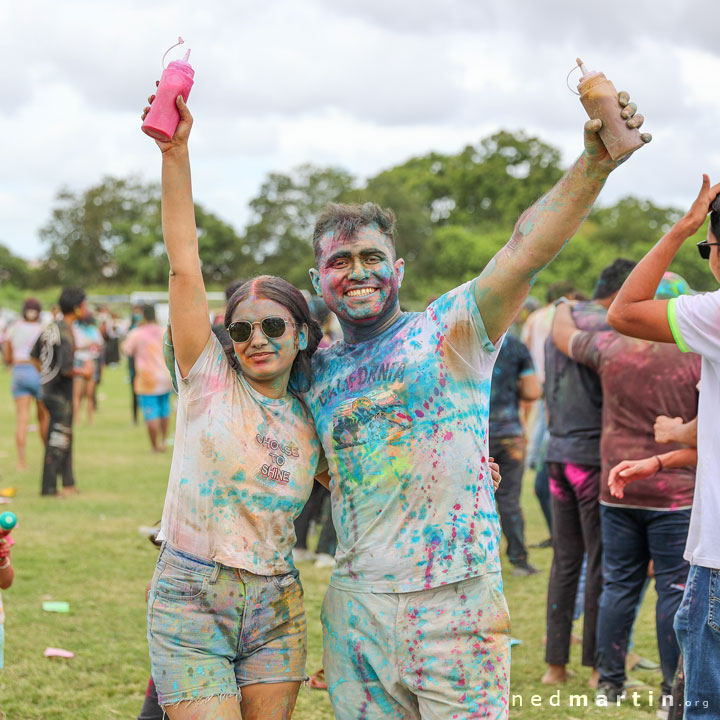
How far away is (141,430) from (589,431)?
490 inches

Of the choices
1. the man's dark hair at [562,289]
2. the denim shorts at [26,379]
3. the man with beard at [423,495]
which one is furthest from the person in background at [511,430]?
the denim shorts at [26,379]

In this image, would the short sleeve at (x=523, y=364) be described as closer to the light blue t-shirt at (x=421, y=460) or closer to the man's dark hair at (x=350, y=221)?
the man's dark hair at (x=350, y=221)

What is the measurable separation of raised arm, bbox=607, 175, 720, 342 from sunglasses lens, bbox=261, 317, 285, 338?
1.11m

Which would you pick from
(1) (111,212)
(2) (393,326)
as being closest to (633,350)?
(2) (393,326)

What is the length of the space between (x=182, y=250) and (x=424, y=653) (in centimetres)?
139

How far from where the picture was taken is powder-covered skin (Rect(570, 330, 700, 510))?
16.0ft

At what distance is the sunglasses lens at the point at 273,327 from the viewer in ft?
10.0

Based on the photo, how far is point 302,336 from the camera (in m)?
3.16

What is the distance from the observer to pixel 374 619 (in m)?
2.75

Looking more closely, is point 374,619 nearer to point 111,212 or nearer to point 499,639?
point 499,639

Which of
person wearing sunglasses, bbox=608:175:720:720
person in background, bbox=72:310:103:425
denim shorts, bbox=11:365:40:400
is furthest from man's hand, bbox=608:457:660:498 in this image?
person in background, bbox=72:310:103:425

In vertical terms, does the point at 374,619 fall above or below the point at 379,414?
below

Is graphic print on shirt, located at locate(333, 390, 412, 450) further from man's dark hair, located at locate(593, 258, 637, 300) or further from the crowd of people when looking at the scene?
man's dark hair, located at locate(593, 258, 637, 300)

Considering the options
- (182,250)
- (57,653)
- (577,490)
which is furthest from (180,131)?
(57,653)
